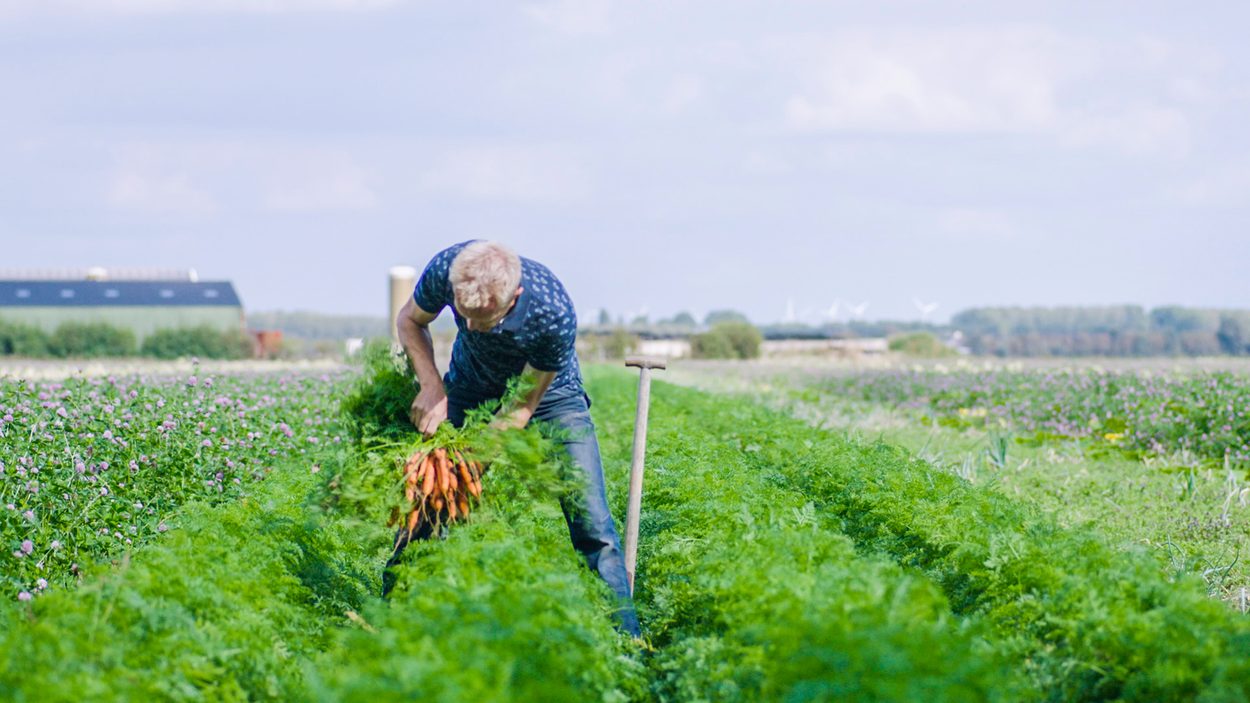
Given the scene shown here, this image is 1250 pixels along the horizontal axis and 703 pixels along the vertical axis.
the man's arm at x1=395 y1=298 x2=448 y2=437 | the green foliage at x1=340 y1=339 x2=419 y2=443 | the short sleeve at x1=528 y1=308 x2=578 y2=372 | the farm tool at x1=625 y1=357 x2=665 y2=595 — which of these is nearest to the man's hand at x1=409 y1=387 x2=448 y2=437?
the man's arm at x1=395 y1=298 x2=448 y2=437

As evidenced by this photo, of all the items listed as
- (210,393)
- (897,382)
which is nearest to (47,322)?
(897,382)

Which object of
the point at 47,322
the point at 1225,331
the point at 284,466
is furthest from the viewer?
the point at 1225,331

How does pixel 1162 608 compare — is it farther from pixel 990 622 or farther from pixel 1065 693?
pixel 990 622

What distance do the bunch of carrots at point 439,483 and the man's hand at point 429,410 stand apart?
0.17 metres

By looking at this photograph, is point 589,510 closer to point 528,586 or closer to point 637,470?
point 637,470

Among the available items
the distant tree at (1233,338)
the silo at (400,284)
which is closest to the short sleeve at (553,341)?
the silo at (400,284)

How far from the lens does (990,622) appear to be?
17.9 feet

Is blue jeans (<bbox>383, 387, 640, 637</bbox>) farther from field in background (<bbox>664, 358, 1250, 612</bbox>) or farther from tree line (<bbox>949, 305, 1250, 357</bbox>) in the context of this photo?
tree line (<bbox>949, 305, 1250, 357</bbox>)

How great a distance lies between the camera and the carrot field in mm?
3924

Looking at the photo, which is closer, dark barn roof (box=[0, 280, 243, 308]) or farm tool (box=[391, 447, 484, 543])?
farm tool (box=[391, 447, 484, 543])

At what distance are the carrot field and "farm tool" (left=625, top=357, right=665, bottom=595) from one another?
180mm

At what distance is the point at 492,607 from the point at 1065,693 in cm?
230

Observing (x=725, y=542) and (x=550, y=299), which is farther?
(x=725, y=542)

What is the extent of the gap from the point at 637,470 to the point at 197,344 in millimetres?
50914
